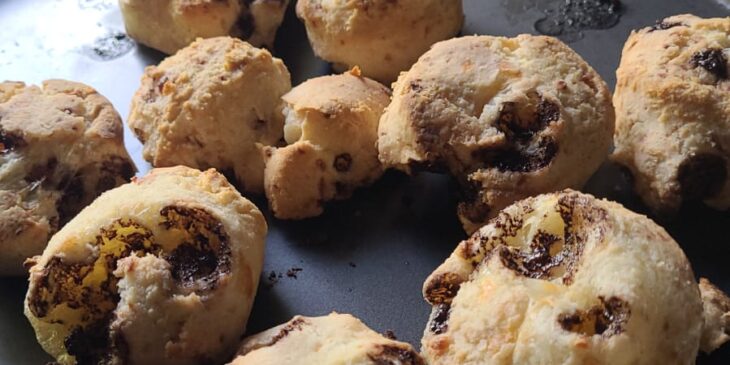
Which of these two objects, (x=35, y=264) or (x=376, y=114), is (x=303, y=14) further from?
(x=35, y=264)

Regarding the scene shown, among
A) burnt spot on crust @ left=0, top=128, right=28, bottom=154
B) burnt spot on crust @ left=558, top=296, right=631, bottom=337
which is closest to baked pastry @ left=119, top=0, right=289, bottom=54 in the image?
burnt spot on crust @ left=0, top=128, right=28, bottom=154

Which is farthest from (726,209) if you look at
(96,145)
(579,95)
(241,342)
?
(96,145)

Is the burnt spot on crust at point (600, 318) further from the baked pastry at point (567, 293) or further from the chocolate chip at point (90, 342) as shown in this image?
the chocolate chip at point (90, 342)

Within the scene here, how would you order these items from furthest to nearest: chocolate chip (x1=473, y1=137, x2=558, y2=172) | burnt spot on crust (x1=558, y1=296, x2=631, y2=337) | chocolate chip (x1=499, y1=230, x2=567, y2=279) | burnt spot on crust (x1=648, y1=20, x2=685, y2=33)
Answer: burnt spot on crust (x1=648, y1=20, x2=685, y2=33) → chocolate chip (x1=473, y1=137, x2=558, y2=172) → chocolate chip (x1=499, y1=230, x2=567, y2=279) → burnt spot on crust (x1=558, y1=296, x2=631, y2=337)

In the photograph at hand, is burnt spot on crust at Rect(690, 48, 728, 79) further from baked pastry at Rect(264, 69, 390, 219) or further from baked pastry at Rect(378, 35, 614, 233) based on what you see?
baked pastry at Rect(264, 69, 390, 219)

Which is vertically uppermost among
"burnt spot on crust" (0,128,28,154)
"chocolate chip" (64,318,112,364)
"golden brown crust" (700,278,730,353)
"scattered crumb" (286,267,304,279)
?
"burnt spot on crust" (0,128,28,154)

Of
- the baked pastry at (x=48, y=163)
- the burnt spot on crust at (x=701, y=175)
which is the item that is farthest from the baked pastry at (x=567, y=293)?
the baked pastry at (x=48, y=163)
